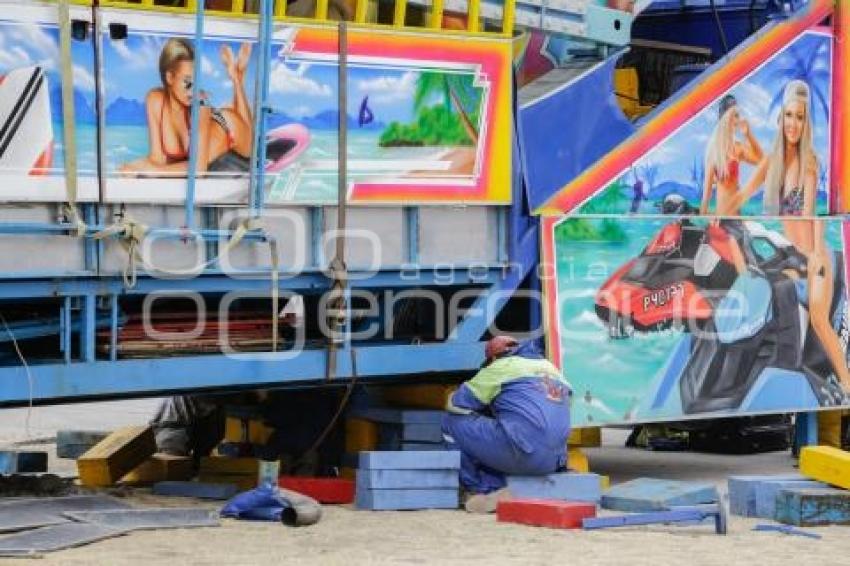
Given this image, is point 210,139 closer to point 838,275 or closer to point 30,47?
point 30,47

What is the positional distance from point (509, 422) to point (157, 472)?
2.92m

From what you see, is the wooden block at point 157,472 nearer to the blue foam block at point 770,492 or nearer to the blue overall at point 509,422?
the blue overall at point 509,422

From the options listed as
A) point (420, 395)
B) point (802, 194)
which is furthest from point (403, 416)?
point (802, 194)

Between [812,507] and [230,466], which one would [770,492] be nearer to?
[812,507]

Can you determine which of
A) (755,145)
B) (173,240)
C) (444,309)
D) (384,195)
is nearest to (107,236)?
(173,240)

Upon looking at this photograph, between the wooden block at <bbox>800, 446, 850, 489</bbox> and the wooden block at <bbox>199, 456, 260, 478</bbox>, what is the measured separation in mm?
3600

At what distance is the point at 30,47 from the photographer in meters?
10.6

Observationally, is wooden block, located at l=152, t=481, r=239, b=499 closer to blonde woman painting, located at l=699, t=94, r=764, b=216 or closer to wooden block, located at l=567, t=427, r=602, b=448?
wooden block, located at l=567, t=427, r=602, b=448

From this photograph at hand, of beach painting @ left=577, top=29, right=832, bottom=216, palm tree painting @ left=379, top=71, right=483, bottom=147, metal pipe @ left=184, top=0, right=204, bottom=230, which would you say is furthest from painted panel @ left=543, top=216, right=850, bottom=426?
metal pipe @ left=184, top=0, right=204, bottom=230

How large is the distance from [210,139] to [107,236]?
909 mm

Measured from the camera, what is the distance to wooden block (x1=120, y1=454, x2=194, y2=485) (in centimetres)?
1335

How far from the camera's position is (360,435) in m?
13.1

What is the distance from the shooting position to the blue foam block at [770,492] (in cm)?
1156

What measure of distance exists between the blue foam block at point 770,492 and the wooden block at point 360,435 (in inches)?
107
